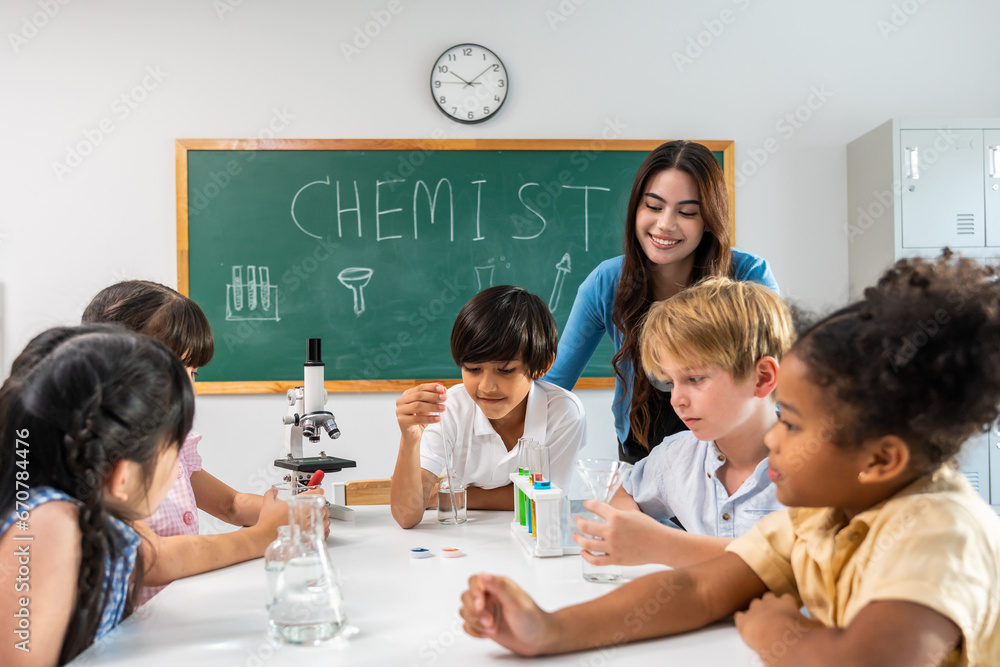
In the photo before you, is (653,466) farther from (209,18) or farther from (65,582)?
(209,18)

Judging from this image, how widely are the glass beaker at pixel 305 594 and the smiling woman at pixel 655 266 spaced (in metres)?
1.17

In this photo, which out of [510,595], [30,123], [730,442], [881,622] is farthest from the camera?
[30,123]

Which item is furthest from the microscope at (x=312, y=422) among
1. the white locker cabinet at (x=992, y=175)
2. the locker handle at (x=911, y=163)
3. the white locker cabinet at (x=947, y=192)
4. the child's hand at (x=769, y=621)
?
the white locker cabinet at (x=992, y=175)

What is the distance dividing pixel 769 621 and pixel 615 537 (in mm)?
295

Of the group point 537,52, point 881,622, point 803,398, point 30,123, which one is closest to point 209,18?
point 30,123

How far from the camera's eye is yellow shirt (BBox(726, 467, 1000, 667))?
26.9 inches

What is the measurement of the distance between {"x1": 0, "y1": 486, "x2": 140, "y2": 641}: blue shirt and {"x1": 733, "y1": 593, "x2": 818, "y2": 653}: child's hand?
75 centimetres

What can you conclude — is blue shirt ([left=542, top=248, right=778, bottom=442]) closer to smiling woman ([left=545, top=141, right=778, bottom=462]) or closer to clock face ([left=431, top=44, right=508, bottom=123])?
smiling woman ([left=545, top=141, right=778, bottom=462])

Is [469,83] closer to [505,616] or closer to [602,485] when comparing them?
[602,485]

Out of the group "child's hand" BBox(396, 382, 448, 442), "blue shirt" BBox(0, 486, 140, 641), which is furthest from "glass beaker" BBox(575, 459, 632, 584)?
"blue shirt" BBox(0, 486, 140, 641)

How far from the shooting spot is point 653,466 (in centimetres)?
154

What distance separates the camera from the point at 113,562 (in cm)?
90

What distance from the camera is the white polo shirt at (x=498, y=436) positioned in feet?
5.95

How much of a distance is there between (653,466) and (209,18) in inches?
110
